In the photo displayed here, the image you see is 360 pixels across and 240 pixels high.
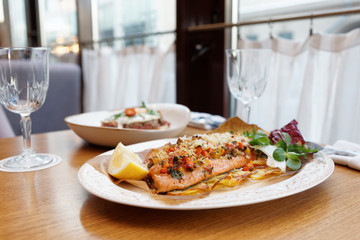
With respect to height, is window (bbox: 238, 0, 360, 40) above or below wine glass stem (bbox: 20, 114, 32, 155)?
above

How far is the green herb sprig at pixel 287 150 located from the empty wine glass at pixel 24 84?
1.84ft

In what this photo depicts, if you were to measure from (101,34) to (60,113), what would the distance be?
1548 mm

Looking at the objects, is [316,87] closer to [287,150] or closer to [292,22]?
[292,22]

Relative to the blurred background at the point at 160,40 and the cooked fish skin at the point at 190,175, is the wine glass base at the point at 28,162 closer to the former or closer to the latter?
the cooked fish skin at the point at 190,175

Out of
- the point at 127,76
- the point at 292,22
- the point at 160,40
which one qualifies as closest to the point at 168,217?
the point at 292,22

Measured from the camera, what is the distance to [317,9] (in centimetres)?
189

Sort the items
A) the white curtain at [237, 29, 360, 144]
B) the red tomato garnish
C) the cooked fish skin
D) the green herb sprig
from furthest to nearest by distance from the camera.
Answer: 1. the white curtain at [237, 29, 360, 144]
2. the red tomato garnish
3. the green herb sprig
4. the cooked fish skin

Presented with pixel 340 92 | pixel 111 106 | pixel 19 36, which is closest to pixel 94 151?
pixel 340 92

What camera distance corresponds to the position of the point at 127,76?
322 centimetres

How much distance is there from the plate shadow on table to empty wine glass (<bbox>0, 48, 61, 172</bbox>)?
0.36 metres

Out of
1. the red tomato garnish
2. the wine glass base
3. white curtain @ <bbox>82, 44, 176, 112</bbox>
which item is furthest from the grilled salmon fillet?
white curtain @ <bbox>82, 44, 176, 112</bbox>

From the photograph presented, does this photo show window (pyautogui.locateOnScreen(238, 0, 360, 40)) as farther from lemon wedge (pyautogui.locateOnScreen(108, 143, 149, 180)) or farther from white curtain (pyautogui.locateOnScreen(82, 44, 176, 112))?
lemon wedge (pyautogui.locateOnScreen(108, 143, 149, 180))

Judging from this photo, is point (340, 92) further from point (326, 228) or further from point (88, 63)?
point (88, 63)

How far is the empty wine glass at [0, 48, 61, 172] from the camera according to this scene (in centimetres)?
85
